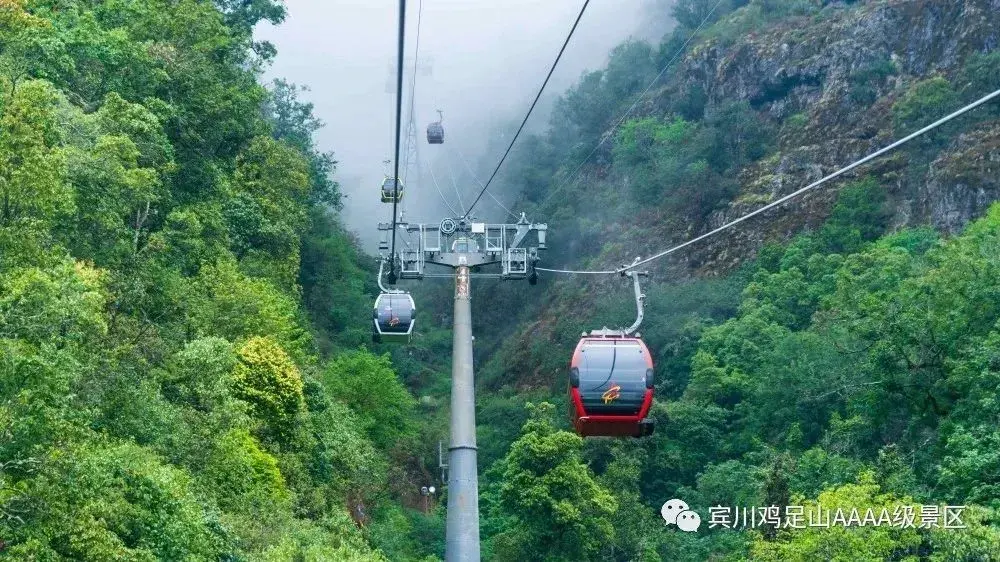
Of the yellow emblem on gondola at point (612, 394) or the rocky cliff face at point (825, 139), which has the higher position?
the rocky cliff face at point (825, 139)

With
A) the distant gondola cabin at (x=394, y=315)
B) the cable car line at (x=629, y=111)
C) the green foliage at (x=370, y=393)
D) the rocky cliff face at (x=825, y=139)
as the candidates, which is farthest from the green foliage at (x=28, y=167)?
the cable car line at (x=629, y=111)

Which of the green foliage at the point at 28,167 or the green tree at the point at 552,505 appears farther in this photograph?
the green tree at the point at 552,505

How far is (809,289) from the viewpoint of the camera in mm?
59938

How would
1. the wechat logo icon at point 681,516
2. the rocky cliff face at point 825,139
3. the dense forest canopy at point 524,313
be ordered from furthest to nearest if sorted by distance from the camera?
the rocky cliff face at point 825,139 → the wechat logo icon at point 681,516 → the dense forest canopy at point 524,313

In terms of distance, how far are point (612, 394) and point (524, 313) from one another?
5294 centimetres

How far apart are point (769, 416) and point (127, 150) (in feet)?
91.6

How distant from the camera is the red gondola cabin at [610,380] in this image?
25.4 metres

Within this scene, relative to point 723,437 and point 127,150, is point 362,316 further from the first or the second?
point 127,150

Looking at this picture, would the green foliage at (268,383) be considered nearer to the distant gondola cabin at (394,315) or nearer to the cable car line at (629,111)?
the distant gondola cabin at (394,315)

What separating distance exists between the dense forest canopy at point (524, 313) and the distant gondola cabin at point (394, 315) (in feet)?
8.73

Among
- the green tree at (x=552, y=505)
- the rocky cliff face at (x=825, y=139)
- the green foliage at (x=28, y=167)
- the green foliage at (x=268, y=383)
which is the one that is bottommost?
the green tree at (x=552, y=505)

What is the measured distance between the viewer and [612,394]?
25.5 meters

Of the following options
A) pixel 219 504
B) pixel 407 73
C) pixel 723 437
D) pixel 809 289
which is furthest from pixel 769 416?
pixel 407 73

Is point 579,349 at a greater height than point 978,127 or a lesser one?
lesser
